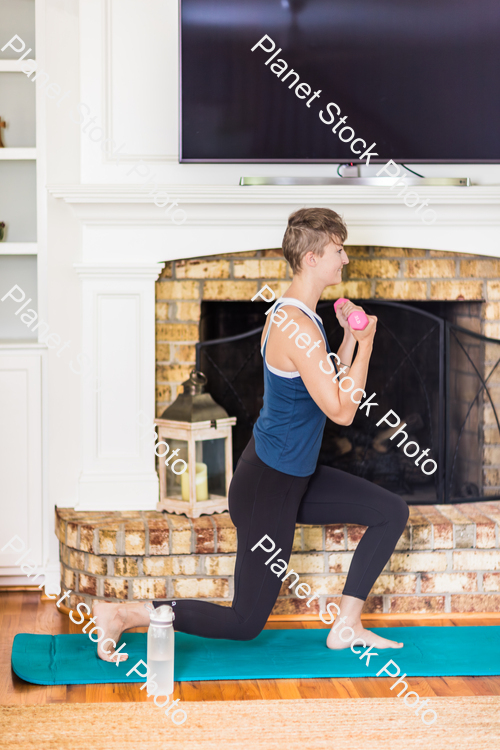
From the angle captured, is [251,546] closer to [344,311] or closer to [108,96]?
[344,311]

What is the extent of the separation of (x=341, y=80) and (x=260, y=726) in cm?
201

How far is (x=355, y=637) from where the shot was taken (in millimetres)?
2250

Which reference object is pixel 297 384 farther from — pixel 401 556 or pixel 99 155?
pixel 99 155

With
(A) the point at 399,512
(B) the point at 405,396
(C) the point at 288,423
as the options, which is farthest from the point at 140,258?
(A) the point at 399,512

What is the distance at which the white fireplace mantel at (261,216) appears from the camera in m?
2.59

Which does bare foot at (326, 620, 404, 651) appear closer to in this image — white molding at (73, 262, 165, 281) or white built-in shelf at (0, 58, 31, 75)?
white molding at (73, 262, 165, 281)

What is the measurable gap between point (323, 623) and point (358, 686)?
0.45 metres

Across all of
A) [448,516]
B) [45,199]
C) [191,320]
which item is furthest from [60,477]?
[448,516]

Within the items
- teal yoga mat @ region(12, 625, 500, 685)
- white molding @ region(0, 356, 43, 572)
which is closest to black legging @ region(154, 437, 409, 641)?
teal yoga mat @ region(12, 625, 500, 685)

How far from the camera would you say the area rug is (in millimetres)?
1850

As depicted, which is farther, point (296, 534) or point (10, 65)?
point (10, 65)

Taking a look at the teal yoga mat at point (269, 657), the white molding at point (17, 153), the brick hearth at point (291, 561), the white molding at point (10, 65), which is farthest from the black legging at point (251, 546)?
the white molding at point (10, 65)

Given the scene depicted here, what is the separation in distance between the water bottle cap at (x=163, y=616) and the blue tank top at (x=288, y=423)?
18.3 inches

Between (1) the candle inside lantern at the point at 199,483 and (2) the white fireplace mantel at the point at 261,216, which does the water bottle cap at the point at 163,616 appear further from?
(2) the white fireplace mantel at the point at 261,216
